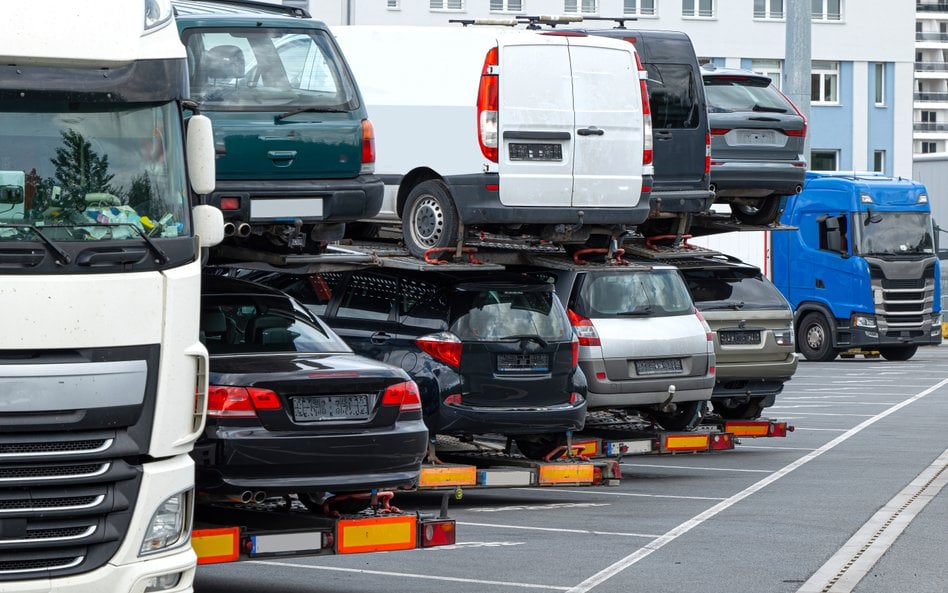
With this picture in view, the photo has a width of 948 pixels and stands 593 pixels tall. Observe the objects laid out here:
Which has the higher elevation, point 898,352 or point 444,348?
point 444,348

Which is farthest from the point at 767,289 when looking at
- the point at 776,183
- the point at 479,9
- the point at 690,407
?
the point at 479,9

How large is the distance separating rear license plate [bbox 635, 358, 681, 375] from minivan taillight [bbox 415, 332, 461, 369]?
2.94 m

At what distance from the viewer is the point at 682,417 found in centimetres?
1609

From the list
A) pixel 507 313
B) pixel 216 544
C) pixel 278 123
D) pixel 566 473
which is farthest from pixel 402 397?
pixel 566 473

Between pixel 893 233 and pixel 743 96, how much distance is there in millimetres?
15697

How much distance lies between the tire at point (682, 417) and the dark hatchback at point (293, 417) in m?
7.01

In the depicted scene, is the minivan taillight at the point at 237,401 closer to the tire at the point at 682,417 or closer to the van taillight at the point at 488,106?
the van taillight at the point at 488,106

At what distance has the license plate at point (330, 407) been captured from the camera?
878 cm

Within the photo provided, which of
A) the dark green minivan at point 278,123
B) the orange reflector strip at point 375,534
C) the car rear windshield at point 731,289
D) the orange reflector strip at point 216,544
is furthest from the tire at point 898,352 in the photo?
the orange reflector strip at point 216,544

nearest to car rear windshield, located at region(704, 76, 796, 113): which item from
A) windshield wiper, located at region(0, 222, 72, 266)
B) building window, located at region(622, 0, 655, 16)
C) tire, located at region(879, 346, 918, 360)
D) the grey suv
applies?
the grey suv

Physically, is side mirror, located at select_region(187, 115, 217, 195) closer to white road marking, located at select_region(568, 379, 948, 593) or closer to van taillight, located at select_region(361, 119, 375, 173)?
white road marking, located at select_region(568, 379, 948, 593)

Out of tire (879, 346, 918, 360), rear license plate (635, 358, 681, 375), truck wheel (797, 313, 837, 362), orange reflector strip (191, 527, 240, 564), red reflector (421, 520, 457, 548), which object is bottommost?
tire (879, 346, 918, 360)

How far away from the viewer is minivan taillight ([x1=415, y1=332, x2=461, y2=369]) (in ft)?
41.1

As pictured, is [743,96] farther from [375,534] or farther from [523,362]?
[375,534]
